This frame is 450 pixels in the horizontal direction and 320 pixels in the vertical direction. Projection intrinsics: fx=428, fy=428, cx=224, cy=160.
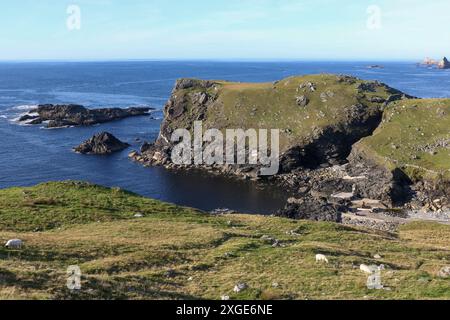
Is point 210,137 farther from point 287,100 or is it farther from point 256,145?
point 287,100

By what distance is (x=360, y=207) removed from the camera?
Result: 266ft

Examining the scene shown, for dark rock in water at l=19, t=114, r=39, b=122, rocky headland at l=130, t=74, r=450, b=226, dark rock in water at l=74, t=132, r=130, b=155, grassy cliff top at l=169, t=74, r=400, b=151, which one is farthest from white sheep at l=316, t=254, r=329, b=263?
dark rock in water at l=19, t=114, r=39, b=122

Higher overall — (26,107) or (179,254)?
(26,107)

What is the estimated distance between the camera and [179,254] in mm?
29328

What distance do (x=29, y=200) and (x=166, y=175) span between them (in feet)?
201

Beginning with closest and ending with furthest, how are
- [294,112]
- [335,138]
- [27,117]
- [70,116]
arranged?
[335,138] < [294,112] < [70,116] < [27,117]

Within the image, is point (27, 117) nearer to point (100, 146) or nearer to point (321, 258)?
point (100, 146)

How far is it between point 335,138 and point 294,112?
15286 millimetres

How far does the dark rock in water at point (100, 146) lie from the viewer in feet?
399

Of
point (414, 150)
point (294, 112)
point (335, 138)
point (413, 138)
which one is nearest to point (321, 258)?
point (414, 150)

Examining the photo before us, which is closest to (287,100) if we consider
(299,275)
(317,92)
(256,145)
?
(317,92)

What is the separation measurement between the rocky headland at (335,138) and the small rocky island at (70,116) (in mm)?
44333

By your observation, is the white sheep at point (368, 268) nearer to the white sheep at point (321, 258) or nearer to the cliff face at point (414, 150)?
the white sheep at point (321, 258)

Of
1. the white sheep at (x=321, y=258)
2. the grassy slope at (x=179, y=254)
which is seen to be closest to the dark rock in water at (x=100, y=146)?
the grassy slope at (x=179, y=254)
